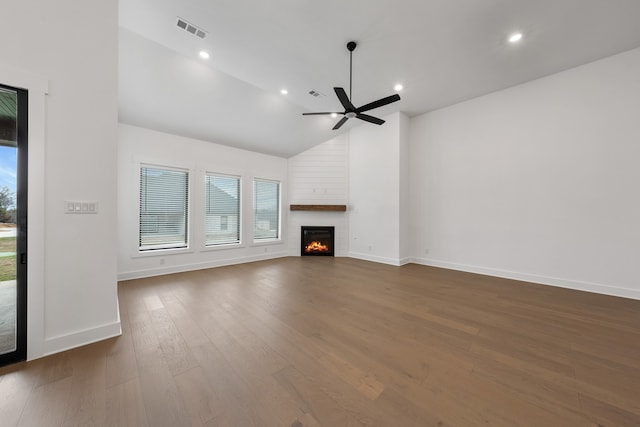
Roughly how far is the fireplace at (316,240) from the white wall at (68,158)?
14.6 feet

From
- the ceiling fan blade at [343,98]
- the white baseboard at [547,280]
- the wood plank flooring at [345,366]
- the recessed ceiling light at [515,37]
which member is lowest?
the wood plank flooring at [345,366]

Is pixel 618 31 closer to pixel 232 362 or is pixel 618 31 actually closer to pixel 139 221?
pixel 232 362

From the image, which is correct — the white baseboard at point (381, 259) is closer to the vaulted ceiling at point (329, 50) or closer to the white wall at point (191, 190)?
the white wall at point (191, 190)

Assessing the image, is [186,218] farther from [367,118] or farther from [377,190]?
[377,190]

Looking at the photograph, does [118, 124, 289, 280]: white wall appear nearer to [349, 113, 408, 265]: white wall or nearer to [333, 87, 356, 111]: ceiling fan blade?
[349, 113, 408, 265]: white wall

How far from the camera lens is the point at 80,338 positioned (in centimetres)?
197

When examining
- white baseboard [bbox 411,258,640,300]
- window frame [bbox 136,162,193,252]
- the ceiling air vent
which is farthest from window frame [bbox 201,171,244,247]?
white baseboard [bbox 411,258,640,300]

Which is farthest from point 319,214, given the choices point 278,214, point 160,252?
point 160,252

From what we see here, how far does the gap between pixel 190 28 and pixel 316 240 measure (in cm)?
496

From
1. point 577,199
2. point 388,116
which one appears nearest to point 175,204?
point 388,116

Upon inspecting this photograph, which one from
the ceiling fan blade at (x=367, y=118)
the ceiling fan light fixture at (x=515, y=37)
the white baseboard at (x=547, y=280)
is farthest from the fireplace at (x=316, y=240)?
the ceiling fan light fixture at (x=515, y=37)

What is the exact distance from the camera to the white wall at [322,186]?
625cm

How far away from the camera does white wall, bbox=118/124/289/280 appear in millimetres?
4000

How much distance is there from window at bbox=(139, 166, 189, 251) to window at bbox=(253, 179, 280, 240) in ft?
5.23
